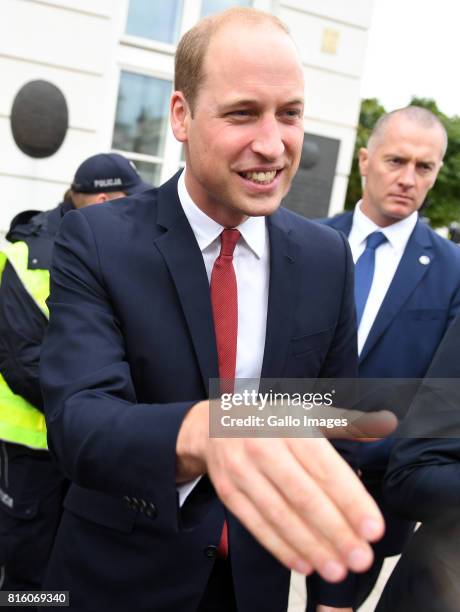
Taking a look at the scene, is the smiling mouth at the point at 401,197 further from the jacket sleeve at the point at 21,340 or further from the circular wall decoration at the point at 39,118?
the circular wall decoration at the point at 39,118

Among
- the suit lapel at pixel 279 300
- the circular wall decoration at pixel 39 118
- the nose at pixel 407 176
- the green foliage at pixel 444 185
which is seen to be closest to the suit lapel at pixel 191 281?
the suit lapel at pixel 279 300

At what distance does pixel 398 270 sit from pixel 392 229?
0.28 m

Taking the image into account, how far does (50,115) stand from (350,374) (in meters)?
4.67

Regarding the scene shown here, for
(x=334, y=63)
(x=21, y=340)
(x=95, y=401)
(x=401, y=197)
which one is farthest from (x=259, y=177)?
(x=334, y=63)

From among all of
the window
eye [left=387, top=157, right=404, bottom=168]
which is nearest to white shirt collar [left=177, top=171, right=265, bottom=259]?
eye [left=387, top=157, right=404, bottom=168]

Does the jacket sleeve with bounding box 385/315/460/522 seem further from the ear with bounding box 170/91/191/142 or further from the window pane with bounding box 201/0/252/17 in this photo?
the window pane with bounding box 201/0/252/17

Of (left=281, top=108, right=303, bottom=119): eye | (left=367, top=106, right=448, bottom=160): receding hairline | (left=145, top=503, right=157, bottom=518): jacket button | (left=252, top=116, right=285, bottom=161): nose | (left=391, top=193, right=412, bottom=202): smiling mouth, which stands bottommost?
(left=145, top=503, right=157, bottom=518): jacket button

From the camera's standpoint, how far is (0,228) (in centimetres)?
577

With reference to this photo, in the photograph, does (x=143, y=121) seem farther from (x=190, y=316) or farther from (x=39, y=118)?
(x=190, y=316)

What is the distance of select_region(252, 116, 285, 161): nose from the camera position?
59.1 inches

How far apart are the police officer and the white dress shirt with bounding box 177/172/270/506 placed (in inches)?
47.7

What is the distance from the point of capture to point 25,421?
2.79 meters

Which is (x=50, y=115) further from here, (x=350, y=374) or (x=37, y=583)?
(x=350, y=374)

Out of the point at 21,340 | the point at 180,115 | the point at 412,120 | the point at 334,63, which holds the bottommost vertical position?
the point at 21,340
